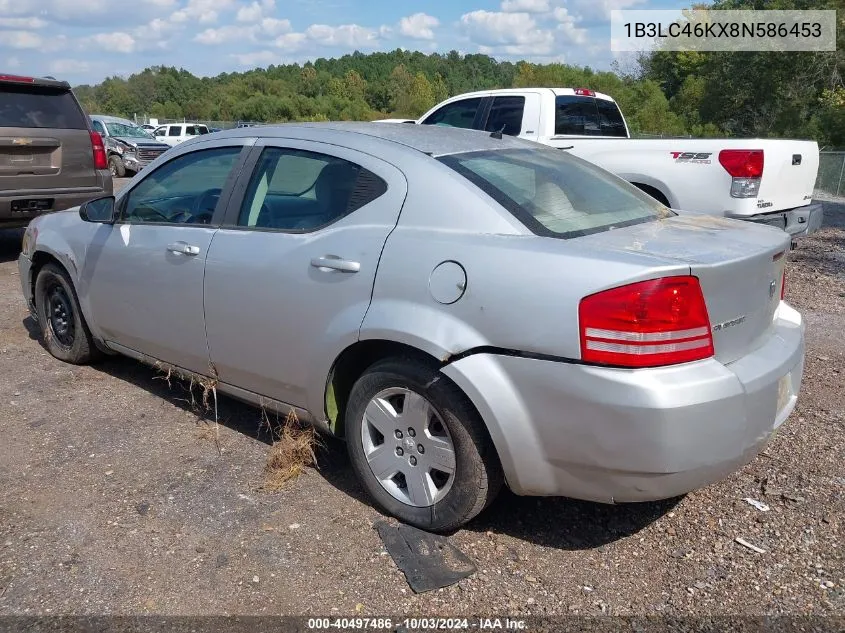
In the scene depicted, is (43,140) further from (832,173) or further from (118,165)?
(832,173)

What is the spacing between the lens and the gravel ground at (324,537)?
2.75 metres

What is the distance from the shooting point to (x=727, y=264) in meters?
2.71

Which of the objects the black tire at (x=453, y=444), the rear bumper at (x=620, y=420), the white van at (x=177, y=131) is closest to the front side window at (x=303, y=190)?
the black tire at (x=453, y=444)

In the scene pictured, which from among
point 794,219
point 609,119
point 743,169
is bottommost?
point 794,219

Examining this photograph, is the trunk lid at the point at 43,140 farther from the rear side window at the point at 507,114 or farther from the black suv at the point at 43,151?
the rear side window at the point at 507,114

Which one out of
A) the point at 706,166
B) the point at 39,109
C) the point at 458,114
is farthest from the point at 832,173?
the point at 39,109

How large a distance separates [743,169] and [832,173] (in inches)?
573

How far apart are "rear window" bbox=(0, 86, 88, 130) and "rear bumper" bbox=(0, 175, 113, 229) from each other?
0.70 m

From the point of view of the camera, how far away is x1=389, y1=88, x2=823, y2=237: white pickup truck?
6734mm

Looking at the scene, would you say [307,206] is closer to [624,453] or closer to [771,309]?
[624,453]

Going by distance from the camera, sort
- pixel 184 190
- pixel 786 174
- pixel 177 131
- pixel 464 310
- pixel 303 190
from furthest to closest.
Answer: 1. pixel 177 131
2. pixel 786 174
3. pixel 184 190
4. pixel 303 190
5. pixel 464 310

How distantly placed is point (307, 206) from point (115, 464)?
5.44 ft

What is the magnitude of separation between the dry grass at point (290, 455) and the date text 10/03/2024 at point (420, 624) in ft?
3.27

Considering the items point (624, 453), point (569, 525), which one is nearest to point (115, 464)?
point (569, 525)
